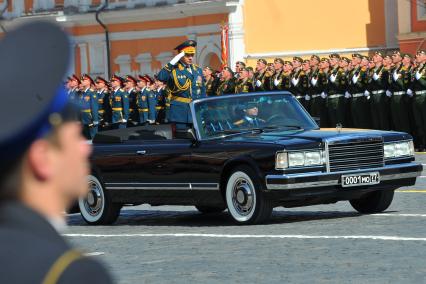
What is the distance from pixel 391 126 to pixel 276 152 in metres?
16.5

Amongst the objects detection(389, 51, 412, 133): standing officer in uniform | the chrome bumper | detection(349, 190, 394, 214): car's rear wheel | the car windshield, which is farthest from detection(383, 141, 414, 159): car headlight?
detection(389, 51, 412, 133): standing officer in uniform

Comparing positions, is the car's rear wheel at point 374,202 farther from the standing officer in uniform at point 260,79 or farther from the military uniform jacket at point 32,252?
the standing officer in uniform at point 260,79

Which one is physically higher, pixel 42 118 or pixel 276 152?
pixel 42 118

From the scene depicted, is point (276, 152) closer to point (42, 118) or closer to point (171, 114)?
point (171, 114)

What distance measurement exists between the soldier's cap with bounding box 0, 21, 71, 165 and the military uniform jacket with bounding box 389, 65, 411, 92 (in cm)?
2643

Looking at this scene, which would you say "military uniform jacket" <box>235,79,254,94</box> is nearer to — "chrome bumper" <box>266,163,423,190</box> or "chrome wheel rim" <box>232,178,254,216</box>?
"chrome bumper" <box>266,163,423,190</box>

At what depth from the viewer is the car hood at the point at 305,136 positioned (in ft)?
46.8

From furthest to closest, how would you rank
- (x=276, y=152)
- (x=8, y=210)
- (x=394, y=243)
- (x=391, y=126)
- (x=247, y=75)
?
(x=247, y=75) → (x=391, y=126) → (x=276, y=152) → (x=394, y=243) → (x=8, y=210)

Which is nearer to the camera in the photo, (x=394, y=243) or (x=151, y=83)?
(x=394, y=243)

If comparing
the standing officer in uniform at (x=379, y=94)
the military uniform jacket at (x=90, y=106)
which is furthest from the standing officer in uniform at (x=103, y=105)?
the standing officer in uniform at (x=379, y=94)

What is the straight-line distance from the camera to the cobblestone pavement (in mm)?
10273

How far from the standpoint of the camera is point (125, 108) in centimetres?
3622

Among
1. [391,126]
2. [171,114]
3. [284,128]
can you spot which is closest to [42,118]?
[284,128]

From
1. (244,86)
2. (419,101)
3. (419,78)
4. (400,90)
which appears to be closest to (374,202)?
(419,78)
